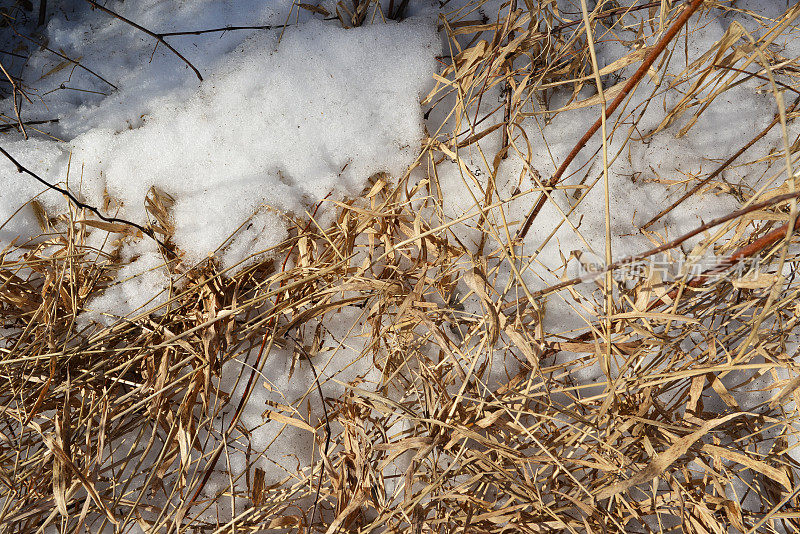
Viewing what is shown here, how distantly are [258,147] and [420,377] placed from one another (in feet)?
1.69

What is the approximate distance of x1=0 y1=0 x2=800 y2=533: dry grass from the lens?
794 mm

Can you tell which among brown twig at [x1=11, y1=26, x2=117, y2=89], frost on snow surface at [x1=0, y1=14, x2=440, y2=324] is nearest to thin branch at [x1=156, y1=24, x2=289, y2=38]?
frost on snow surface at [x1=0, y1=14, x2=440, y2=324]

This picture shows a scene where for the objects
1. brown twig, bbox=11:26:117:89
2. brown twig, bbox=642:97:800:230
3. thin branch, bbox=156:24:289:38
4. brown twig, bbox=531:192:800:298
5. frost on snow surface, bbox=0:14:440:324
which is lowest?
brown twig, bbox=531:192:800:298

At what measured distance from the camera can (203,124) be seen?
96 centimetres

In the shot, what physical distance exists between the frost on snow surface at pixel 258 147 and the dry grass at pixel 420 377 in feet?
0.14

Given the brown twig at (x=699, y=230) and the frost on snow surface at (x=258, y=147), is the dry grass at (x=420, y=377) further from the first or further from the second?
the brown twig at (x=699, y=230)

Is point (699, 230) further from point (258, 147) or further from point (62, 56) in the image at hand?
point (62, 56)

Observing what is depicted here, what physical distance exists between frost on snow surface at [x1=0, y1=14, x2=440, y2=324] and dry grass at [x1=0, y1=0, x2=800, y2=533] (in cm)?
4

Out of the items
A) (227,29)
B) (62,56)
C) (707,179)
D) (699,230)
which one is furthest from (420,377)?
(62,56)

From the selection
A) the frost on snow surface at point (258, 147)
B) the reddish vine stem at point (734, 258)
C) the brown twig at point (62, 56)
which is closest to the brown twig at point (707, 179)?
the reddish vine stem at point (734, 258)

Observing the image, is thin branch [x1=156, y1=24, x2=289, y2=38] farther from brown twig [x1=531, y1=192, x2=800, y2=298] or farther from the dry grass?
brown twig [x1=531, y1=192, x2=800, y2=298]

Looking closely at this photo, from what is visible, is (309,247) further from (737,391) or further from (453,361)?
(737,391)

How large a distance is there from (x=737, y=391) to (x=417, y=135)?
76cm

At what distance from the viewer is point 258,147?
0.94 meters
